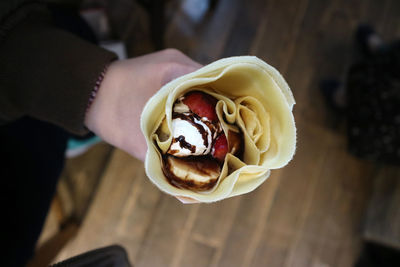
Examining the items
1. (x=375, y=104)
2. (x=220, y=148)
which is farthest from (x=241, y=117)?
(x=375, y=104)

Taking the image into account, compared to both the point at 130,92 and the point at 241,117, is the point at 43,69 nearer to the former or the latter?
the point at 130,92

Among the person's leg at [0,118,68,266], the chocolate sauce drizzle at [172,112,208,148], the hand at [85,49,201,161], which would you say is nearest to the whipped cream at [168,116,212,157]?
the chocolate sauce drizzle at [172,112,208,148]

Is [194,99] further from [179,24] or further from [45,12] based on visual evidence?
[179,24]

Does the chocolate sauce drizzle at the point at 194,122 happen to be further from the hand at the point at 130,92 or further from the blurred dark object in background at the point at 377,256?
the blurred dark object in background at the point at 377,256

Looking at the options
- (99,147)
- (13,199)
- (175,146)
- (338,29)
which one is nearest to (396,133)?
(338,29)

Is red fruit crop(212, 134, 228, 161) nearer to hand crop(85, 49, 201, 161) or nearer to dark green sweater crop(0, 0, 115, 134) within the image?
hand crop(85, 49, 201, 161)
